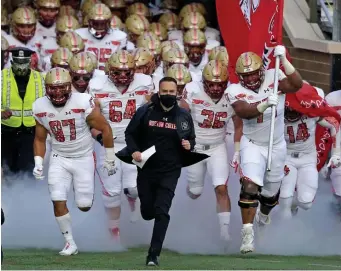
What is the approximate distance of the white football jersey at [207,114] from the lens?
46.7ft

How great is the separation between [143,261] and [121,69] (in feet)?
8.78

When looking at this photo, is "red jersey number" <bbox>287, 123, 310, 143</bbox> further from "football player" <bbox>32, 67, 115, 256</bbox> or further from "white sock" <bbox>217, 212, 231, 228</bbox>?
"football player" <bbox>32, 67, 115, 256</bbox>

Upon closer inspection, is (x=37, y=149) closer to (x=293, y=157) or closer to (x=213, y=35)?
(x=293, y=157)

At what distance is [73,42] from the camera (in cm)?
1719

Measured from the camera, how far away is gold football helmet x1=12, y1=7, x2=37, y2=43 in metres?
18.2

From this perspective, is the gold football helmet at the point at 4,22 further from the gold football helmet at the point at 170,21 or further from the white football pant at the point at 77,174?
the white football pant at the point at 77,174

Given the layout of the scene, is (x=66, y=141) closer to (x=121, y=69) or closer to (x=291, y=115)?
(x=121, y=69)

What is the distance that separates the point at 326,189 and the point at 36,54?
404 centimetres

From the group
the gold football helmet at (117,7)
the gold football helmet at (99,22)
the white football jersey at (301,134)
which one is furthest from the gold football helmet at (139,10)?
the white football jersey at (301,134)

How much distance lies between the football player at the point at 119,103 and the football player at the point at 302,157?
1482mm

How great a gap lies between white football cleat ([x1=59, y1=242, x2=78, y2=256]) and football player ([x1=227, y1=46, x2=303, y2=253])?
1.51 meters

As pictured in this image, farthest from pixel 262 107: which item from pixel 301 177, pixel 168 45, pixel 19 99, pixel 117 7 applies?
pixel 117 7

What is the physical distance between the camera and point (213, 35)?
19.2 m

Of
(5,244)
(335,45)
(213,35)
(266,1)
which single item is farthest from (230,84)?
(213,35)
